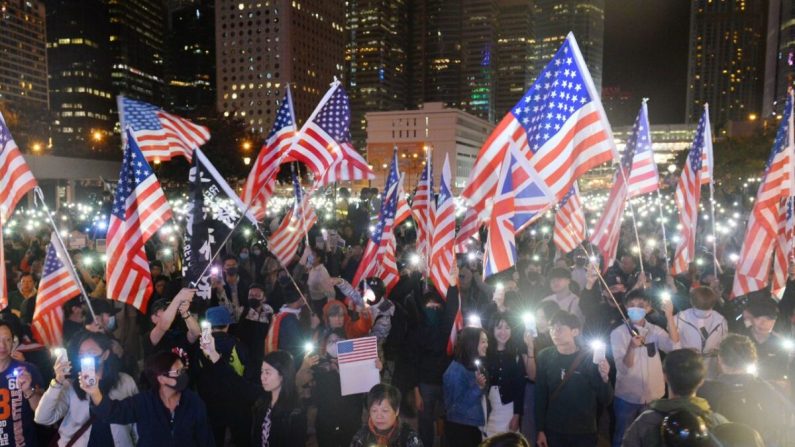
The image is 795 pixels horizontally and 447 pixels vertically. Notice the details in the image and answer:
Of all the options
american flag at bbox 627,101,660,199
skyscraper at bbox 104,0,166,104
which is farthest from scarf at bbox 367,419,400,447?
skyscraper at bbox 104,0,166,104

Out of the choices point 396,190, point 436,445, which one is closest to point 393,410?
point 436,445

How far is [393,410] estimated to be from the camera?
4.21m

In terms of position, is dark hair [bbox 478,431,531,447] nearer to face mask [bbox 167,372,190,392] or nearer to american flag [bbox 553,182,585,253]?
face mask [bbox 167,372,190,392]

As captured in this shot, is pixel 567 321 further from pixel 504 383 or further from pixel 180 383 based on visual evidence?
pixel 180 383

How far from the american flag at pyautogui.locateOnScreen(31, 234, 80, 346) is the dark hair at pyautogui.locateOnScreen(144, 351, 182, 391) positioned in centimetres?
251

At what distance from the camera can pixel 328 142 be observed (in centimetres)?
970

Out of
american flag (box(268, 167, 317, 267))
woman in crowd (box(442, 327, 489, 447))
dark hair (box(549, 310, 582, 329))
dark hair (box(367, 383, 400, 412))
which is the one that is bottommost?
woman in crowd (box(442, 327, 489, 447))

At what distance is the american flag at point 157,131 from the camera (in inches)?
381

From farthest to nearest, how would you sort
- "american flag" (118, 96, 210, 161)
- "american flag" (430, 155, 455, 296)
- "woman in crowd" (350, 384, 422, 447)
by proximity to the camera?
"american flag" (118, 96, 210, 161)
"american flag" (430, 155, 455, 296)
"woman in crowd" (350, 384, 422, 447)

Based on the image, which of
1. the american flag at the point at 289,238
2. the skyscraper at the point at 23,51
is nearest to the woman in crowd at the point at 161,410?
the american flag at the point at 289,238

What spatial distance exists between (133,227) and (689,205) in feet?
26.2

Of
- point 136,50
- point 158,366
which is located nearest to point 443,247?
point 158,366

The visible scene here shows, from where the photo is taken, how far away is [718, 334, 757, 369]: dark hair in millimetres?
4328

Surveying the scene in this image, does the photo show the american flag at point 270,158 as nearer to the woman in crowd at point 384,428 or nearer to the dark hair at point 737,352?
the woman in crowd at point 384,428
